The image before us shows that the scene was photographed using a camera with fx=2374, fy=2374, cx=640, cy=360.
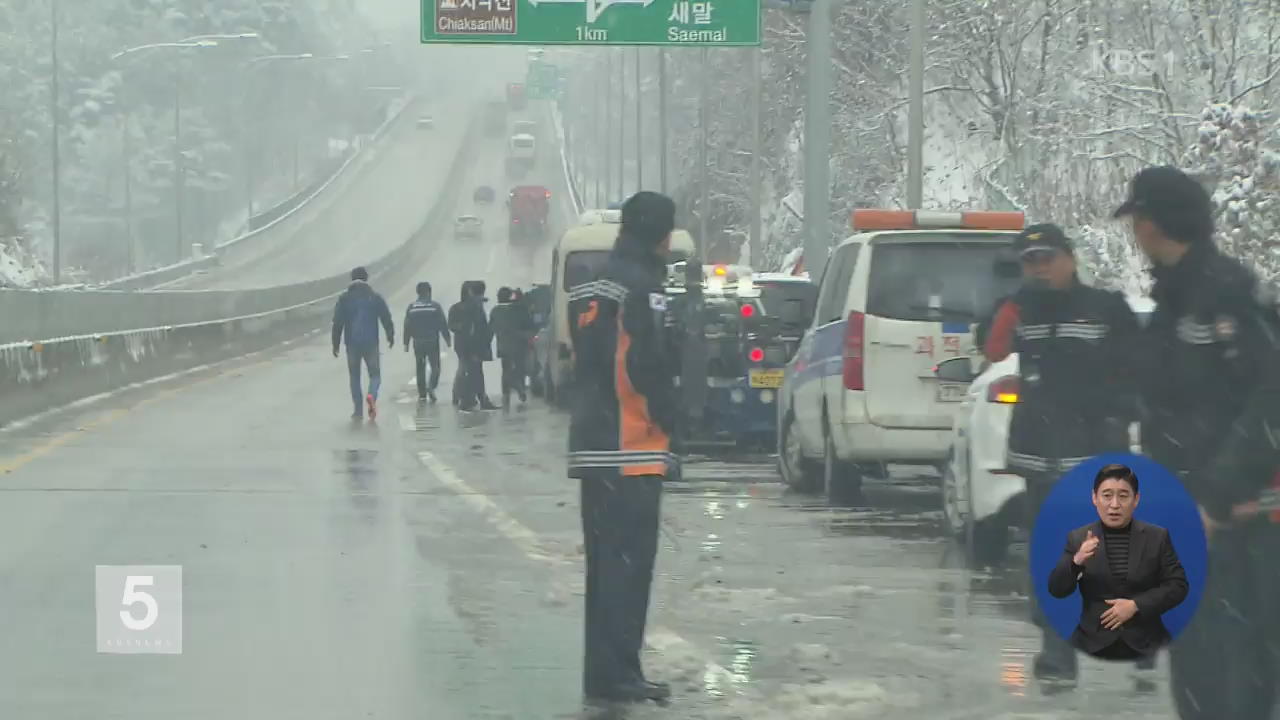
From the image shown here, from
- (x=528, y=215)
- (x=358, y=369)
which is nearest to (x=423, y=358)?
(x=358, y=369)

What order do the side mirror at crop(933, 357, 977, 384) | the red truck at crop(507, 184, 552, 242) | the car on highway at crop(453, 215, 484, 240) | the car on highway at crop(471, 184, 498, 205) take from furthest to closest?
the car on highway at crop(471, 184, 498, 205), the car on highway at crop(453, 215, 484, 240), the red truck at crop(507, 184, 552, 242), the side mirror at crop(933, 357, 977, 384)

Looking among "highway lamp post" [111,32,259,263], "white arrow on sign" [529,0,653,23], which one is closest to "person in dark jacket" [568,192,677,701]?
"white arrow on sign" [529,0,653,23]

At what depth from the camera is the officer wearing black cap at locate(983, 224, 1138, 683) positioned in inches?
354

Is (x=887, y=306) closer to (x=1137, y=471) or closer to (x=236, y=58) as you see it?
(x=1137, y=471)

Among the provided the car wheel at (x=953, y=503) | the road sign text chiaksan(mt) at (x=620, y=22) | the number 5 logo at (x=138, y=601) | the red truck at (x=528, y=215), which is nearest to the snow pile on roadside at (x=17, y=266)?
the red truck at (x=528, y=215)

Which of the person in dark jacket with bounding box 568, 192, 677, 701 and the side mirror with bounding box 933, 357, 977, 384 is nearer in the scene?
the person in dark jacket with bounding box 568, 192, 677, 701

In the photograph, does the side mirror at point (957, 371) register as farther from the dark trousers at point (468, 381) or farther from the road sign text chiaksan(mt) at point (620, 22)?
the road sign text chiaksan(mt) at point (620, 22)

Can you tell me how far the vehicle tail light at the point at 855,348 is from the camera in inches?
612

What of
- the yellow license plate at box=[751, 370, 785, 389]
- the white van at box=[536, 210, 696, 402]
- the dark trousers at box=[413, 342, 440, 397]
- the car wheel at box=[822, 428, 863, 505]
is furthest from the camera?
the dark trousers at box=[413, 342, 440, 397]

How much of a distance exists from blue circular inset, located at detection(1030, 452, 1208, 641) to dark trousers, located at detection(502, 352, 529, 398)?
80.6 feet

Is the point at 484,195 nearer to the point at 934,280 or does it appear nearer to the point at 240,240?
the point at 240,240

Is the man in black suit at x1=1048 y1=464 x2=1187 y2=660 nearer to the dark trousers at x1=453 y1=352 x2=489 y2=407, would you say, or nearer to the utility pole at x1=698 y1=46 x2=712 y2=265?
the dark trousers at x1=453 y1=352 x2=489 y2=407

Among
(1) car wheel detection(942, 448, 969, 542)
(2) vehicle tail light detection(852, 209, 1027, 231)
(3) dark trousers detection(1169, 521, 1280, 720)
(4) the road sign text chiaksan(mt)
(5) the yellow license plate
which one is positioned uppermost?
(4) the road sign text chiaksan(mt)

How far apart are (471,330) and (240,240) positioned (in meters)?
72.8
